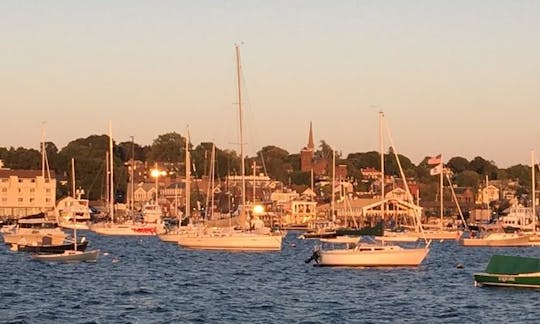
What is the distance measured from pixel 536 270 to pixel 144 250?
54283 mm

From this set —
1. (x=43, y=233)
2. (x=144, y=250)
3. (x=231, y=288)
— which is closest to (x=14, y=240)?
(x=43, y=233)

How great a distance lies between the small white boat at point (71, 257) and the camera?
3063 inches

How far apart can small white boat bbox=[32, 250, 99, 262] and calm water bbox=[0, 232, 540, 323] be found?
0.84 metres

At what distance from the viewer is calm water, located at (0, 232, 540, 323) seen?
48.0 meters

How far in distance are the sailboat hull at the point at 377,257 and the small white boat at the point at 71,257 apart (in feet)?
53.2

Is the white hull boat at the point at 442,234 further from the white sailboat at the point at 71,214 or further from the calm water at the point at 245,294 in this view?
the calm water at the point at 245,294

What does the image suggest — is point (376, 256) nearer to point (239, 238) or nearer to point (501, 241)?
point (239, 238)

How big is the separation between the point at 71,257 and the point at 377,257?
1931 centimetres

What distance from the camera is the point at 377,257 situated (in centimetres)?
7194

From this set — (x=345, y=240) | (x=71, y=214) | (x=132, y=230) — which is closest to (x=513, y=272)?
(x=345, y=240)

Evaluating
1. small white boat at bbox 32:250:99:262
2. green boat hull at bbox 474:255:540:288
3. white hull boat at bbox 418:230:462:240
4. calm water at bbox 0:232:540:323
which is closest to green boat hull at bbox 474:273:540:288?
green boat hull at bbox 474:255:540:288

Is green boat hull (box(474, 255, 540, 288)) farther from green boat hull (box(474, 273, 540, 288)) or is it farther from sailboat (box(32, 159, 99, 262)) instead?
sailboat (box(32, 159, 99, 262))

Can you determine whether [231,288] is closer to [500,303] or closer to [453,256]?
[500,303]

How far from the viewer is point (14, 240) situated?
97.9 m
